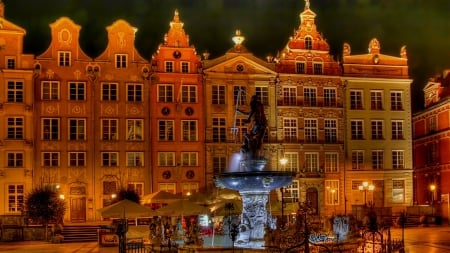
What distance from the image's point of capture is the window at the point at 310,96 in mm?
59938

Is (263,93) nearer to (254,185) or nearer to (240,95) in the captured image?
(240,95)

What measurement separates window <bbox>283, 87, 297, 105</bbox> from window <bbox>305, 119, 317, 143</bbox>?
207 cm

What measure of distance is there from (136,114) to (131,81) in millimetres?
2667

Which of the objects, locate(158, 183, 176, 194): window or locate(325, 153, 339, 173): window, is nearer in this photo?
locate(158, 183, 176, 194): window

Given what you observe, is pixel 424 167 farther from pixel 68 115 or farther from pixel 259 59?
pixel 68 115

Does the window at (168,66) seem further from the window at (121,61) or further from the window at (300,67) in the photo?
the window at (300,67)

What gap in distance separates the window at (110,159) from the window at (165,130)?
3.78 metres

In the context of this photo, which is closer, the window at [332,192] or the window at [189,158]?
the window at [189,158]

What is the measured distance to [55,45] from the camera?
54.3 metres

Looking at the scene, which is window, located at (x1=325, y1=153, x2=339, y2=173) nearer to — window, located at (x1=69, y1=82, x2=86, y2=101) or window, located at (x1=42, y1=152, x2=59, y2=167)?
window, located at (x1=69, y1=82, x2=86, y2=101)

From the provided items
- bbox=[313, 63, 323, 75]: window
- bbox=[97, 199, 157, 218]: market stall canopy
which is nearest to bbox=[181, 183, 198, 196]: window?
bbox=[313, 63, 323, 75]: window

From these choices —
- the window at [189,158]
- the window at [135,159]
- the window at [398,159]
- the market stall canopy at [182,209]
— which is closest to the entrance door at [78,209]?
the window at [135,159]

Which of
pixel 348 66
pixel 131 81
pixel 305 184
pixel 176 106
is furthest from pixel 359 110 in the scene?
pixel 131 81

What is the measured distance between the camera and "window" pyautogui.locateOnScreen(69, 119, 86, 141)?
54219 millimetres
